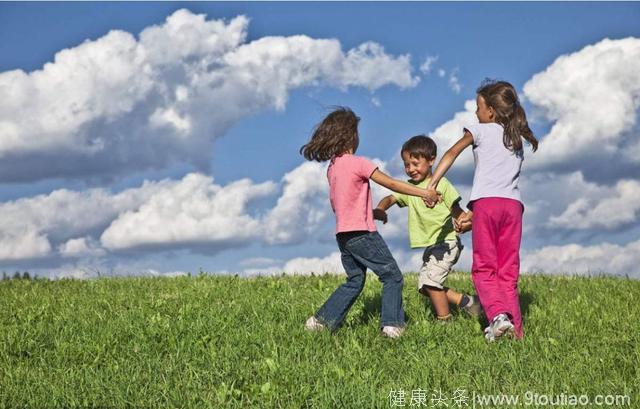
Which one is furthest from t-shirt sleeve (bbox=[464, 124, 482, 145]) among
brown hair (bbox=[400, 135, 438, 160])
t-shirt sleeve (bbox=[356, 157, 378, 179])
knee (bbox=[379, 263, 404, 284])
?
knee (bbox=[379, 263, 404, 284])

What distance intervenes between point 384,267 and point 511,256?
4.36 feet

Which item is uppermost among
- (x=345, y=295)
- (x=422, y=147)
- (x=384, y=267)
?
(x=422, y=147)

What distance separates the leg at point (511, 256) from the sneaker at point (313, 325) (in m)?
1.93

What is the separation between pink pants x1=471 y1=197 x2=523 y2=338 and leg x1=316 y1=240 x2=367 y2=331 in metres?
1.24

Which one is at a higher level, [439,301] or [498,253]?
[498,253]

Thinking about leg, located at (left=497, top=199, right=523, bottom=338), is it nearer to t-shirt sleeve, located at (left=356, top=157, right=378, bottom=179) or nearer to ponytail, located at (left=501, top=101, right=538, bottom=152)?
ponytail, located at (left=501, top=101, right=538, bottom=152)

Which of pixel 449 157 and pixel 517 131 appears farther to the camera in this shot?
pixel 517 131

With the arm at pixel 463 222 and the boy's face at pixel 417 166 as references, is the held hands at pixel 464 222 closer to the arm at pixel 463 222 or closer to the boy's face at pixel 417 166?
the arm at pixel 463 222

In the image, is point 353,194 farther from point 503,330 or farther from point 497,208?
point 503,330

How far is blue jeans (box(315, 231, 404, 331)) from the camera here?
7.72m

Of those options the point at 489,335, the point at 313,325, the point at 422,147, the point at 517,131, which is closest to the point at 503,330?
the point at 489,335

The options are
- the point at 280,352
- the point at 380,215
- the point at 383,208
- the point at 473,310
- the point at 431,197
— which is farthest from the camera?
the point at 473,310

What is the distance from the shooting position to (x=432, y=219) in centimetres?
838

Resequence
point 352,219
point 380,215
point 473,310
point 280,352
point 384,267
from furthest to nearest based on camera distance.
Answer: point 473,310 → point 380,215 → point 384,267 → point 352,219 → point 280,352
